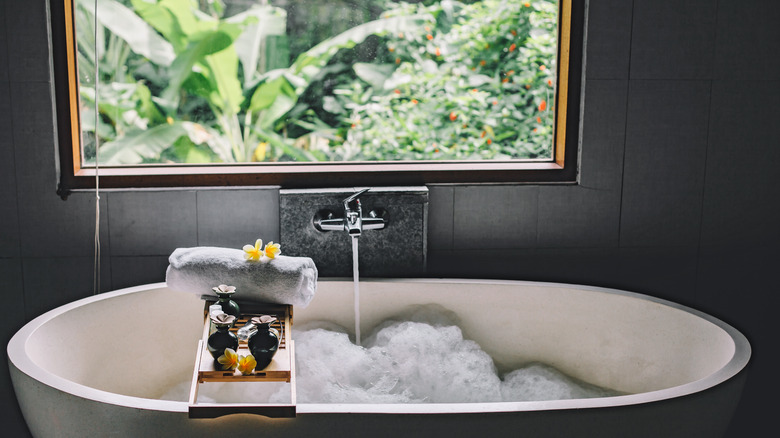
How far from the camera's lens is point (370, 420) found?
148cm

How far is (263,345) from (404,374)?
0.58 m

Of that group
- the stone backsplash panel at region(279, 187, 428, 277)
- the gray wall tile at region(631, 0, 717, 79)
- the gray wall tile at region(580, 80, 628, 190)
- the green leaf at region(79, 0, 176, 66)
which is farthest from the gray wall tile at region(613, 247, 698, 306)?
the green leaf at region(79, 0, 176, 66)

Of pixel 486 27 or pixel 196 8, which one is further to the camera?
pixel 486 27

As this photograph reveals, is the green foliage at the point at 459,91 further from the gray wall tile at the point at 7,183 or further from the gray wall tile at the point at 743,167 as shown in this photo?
the gray wall tile at the point at 7,183

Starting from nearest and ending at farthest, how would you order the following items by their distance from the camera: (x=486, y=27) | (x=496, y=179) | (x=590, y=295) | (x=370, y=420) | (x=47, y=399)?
1. (x=370, y=420)
2. (x=47, y=399)
3. (x=590, y=295)
4. (x=496, y=179)
5. (x=486, y=27)

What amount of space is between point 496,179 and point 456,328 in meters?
0.53

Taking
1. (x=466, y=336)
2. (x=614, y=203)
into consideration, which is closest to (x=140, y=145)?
(x=466, y=336)

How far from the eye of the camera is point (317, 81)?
278 cm

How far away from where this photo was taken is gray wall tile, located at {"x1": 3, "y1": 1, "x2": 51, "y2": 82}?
2.17 metres

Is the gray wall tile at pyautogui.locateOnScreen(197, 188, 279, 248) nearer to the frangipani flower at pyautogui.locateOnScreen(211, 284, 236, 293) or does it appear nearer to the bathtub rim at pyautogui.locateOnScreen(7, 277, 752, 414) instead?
the frangipani flower at pyautogui.locateOnScreen(211, 284, 236, 293)

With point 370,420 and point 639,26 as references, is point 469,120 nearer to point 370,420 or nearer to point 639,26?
point 639,26

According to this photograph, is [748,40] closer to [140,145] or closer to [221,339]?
[221,339]

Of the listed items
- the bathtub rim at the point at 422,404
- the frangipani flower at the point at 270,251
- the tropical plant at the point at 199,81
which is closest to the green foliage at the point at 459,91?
the tropical plant at the point at 199,81

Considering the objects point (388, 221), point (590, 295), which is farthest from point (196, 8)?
point (590, 295)
